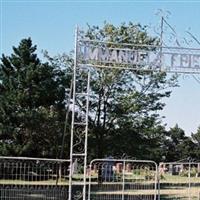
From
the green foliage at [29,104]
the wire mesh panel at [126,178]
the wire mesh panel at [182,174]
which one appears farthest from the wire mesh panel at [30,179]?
the green foliage at [29,104]

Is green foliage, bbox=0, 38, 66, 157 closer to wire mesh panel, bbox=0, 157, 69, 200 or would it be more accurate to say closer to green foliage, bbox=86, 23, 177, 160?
green foliage, bbox=86, 23, 177, 160

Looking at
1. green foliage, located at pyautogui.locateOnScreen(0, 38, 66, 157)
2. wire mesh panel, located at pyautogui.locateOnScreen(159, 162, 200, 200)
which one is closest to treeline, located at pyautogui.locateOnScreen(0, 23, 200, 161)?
green foliage, located at pyautogui.locateOnScreen(0, 38, 66, 157)

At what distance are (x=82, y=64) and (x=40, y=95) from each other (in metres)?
18.9

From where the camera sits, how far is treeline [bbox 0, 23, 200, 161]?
34.2 metres

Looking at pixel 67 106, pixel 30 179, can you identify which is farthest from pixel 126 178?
pixel 67 106

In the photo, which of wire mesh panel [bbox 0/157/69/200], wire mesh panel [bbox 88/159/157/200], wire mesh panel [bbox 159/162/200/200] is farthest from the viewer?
wire mesh panel [bbox 159/162/200/200]

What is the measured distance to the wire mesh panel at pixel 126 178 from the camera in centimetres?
1880

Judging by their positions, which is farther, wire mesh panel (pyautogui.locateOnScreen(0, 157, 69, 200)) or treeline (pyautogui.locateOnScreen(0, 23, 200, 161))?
treeline (pyautogui.locateOnScreen(0, 23, 200, 161))

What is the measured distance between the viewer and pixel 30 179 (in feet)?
60.2

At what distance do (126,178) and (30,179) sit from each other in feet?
12.0

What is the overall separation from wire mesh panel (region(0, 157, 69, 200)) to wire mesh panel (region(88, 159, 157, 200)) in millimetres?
1329

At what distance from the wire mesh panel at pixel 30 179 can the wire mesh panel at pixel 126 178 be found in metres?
1.33

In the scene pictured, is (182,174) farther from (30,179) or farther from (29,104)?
(29,104)

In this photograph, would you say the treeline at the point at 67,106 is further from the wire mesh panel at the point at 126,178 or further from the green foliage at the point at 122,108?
the wire mesh panel at the point at 126,178
